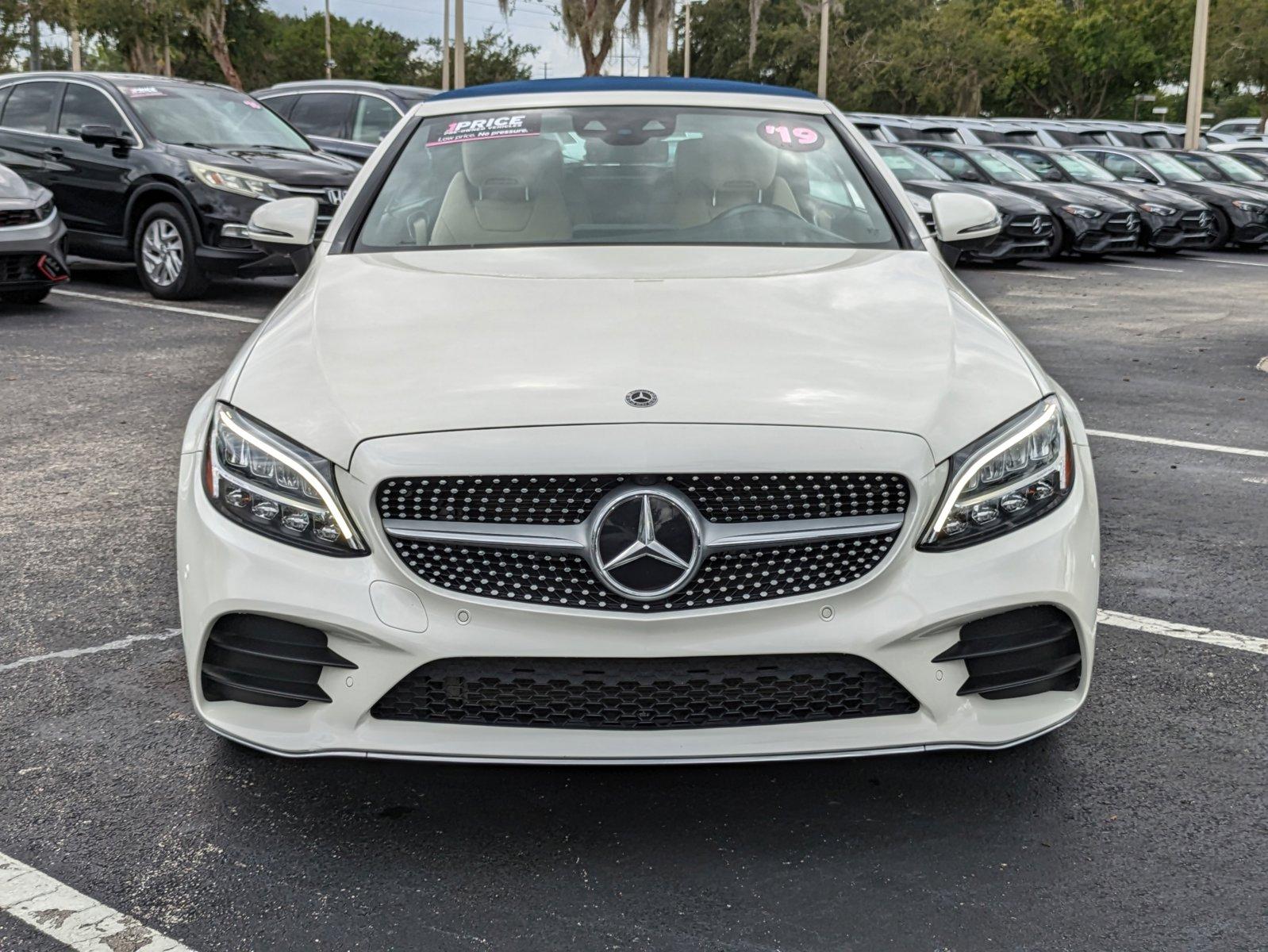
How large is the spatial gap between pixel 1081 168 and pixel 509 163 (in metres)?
17.5

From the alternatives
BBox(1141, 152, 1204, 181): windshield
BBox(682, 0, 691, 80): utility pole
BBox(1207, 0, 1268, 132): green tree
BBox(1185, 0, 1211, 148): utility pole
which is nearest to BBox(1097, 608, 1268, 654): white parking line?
BBox(1141, 152, 1204, 181): windshield

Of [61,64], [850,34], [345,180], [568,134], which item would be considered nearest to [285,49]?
[61,64]

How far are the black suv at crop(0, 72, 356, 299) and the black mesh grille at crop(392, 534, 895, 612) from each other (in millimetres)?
8150

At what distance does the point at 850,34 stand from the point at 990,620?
72003 mm

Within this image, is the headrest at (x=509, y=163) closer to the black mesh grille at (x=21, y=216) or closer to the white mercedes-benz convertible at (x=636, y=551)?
the white mercedes-benz convertible at (x=636, y=551)

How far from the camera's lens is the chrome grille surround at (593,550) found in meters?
2.80

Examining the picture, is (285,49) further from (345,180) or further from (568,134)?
(568,134)

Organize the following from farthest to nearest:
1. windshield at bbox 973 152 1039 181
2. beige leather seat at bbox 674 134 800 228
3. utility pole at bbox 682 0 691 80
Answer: utility pole at bbox 682 0 691 80, windshield at bbox 973 152 1039 181, beige leather seat at bbox 674 134 800 228

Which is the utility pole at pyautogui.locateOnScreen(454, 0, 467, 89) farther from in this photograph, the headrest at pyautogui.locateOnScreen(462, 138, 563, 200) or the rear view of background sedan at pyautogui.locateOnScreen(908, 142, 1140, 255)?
the headrest at pyautogui.locateOnScreen(462, 138, 563, 200)

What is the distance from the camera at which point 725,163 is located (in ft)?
15.0

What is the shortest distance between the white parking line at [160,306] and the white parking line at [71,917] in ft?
25.7

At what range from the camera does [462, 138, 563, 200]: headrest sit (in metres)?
4.50

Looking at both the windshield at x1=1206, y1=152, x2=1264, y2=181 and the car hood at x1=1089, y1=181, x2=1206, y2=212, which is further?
the windshield at x1=1206, y1=152, x2=1264, y2=181

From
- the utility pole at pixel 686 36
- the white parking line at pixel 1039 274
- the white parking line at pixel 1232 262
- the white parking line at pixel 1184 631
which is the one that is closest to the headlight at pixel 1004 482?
the white parking line at pixel 1184 631
